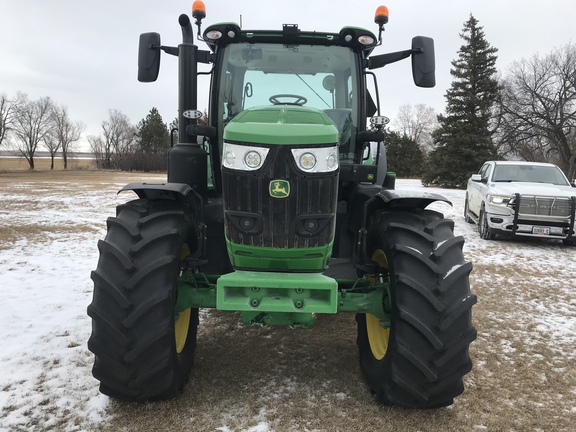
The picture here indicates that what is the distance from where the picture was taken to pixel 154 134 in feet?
252

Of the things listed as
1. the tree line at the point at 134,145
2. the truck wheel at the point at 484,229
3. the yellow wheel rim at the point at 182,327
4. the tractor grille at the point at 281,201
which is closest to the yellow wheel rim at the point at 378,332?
the tractor grille at the point at 281,201

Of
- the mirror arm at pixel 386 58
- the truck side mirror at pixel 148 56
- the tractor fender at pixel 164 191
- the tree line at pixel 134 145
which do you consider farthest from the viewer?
the tree line at pixel 134 145

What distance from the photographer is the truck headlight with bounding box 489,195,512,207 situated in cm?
982

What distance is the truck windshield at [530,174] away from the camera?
10625 millimetres

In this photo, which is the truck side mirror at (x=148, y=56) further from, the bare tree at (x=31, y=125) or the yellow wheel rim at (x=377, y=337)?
the bare tree at (x=31, y=125)

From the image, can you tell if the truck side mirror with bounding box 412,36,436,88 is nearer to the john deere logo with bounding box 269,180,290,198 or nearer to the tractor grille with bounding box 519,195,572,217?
the john deere logo with bounding box 269,180,290,198

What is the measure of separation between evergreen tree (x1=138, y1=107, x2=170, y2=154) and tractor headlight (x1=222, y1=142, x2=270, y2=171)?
76714 mm

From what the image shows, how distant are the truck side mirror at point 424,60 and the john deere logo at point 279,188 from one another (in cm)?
178

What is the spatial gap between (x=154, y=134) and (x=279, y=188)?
78328 millimetres

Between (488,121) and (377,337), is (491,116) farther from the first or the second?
(377,337)

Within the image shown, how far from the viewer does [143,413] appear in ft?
9.59

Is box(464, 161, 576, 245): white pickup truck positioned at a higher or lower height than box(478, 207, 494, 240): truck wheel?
higher

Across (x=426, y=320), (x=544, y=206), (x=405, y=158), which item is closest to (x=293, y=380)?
(x=426, y=320)

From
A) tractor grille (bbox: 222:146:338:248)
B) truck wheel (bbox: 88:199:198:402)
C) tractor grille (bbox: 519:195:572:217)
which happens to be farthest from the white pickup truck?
truck wheel (bbox: 88:199:198:402)
